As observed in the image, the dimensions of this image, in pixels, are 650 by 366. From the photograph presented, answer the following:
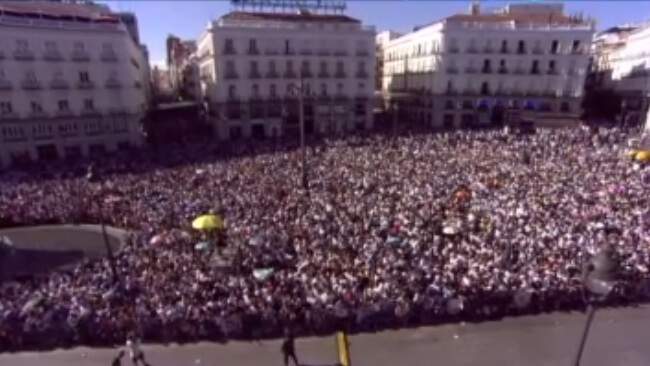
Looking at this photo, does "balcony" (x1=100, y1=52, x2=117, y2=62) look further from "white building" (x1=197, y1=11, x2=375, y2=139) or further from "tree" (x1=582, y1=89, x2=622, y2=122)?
"tree" (x1=582, y1=89, x2=622, y2=122)

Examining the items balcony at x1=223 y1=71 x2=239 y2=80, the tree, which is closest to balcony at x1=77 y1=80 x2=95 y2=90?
balcony at x1=223 y1=71 x2=239 y2=80

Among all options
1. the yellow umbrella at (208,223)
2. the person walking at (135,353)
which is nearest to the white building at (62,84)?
the yellow umbrella at (208,223)

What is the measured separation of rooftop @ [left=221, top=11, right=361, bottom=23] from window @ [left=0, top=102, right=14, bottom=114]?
2128 centimetres

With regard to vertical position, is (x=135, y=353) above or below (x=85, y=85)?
below

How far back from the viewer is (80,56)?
45906mm

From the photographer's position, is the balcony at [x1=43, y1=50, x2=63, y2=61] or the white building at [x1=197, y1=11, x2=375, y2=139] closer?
the balcony at [x1=43, y1=50, x2=63, y2=61]

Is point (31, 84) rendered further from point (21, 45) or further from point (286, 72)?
point (286, 72)

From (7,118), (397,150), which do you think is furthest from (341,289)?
(7,118)

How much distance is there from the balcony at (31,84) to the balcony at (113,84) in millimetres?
5558

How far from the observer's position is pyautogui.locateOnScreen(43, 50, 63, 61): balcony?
4428cm

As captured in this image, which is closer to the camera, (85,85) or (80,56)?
(80,56)

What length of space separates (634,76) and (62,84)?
198 ft

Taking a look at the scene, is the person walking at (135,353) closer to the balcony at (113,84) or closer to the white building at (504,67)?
the balcony at (113,84)

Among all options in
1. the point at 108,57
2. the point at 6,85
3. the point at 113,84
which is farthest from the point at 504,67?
the point at 6,85
